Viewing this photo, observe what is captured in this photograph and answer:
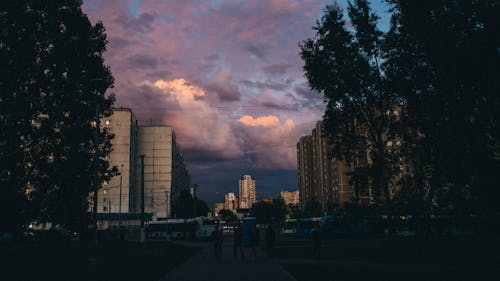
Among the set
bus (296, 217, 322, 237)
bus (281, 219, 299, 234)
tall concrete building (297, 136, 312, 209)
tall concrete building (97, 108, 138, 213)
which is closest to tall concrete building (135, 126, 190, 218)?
tall concrete building (97, 108, 138, 213)

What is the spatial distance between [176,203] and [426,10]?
110134 mm

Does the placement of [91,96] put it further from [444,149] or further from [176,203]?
[176,203]

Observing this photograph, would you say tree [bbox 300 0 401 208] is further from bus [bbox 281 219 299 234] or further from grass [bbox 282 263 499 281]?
bus [bbox 281 219 299 234]

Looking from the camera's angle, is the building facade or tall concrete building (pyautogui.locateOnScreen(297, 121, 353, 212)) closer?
the building facade

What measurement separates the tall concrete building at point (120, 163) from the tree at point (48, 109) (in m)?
84.9

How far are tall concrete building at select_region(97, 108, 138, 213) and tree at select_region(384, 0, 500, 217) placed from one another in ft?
315

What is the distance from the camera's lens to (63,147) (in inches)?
1037

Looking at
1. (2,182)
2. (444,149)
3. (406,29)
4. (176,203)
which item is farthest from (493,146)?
(176,203)

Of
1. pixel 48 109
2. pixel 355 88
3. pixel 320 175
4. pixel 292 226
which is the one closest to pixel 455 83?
pixel 355 88

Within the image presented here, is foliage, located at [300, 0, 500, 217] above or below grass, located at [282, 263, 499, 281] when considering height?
above

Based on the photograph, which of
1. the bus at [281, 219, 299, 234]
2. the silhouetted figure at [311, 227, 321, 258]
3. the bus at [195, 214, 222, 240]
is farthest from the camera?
the bus at [281, 219, 299, 234]

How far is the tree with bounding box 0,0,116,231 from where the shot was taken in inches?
923

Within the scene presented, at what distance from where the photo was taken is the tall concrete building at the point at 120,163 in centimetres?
11156

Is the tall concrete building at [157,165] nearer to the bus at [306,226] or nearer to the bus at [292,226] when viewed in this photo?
the bus at [292,226]
